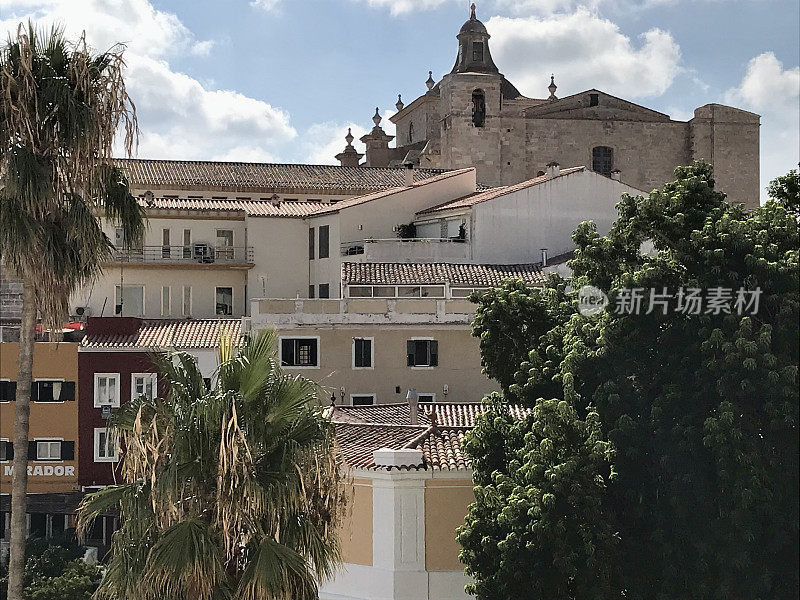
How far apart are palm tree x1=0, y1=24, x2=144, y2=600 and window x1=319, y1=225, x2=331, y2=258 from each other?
104 feet

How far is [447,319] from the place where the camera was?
3619 centimetres

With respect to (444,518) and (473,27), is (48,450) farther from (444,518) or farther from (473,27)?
(473,27)

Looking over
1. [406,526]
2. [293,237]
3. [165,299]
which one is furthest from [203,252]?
[406,526]

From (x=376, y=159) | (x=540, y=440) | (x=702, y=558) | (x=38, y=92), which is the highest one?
(x=376, y=159)

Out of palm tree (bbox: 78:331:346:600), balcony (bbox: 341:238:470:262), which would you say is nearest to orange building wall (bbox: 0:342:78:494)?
balcony (bbox: 341:238:470:262)

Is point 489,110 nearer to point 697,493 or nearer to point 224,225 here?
point 224,225

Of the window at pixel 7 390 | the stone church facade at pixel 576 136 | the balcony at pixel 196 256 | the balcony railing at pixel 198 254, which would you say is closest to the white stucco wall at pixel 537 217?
the balcony at pixel 196 256

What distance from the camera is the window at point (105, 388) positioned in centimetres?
3706

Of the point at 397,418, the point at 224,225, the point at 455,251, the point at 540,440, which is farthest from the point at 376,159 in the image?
the point at 540,440

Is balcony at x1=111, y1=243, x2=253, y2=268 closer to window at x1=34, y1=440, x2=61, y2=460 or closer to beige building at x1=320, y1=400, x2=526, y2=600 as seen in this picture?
window at x1=34, y1=440, x2=61, y2=460

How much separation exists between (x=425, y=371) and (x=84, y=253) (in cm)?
2128

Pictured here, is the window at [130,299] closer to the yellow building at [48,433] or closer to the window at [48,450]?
the yellow building at [48,433]

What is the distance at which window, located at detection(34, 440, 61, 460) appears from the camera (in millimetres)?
37250

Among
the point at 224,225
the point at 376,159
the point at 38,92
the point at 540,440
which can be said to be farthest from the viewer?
the point at 376,159
